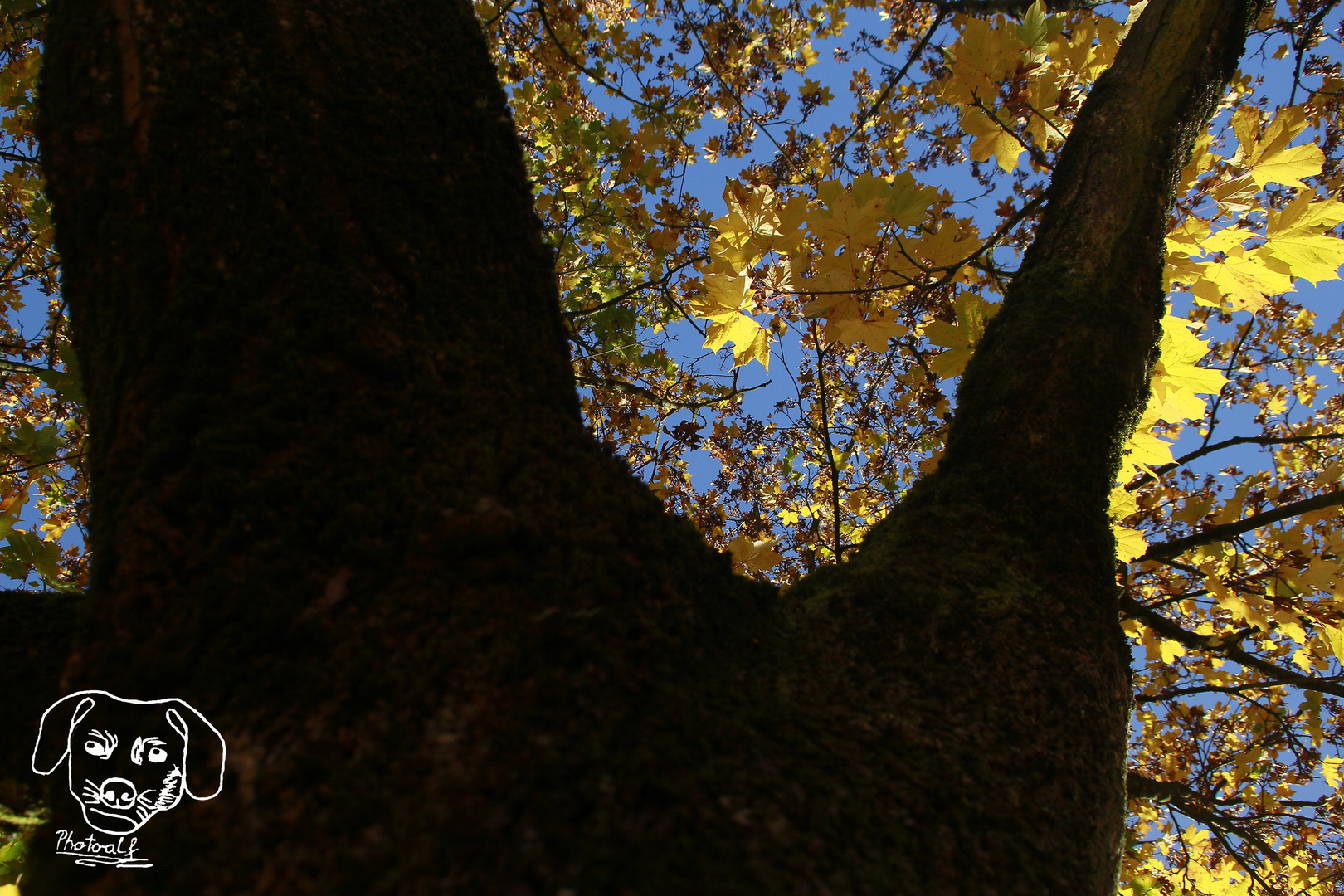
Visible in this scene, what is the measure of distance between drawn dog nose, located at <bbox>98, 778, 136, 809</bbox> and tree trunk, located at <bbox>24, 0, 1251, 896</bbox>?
62 millimetres

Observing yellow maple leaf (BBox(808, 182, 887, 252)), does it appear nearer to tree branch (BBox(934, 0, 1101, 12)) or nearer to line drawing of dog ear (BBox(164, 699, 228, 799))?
line drawing of dog ear (BBox(164, 699, 228, 799))

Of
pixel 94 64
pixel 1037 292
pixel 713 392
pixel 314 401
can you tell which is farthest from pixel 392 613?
pixel 713 392

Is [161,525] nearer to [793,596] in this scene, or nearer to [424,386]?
[424,386]

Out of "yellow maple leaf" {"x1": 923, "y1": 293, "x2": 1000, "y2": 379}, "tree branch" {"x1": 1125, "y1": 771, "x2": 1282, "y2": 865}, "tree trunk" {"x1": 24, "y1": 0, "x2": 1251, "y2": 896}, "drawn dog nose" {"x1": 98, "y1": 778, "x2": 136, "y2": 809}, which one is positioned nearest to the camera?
"tree trunk" {"x1": 24, "y1": 0, "x2": 1251, "y2": 896}

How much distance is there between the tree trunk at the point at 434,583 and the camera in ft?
1.91

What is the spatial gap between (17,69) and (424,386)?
549 cm

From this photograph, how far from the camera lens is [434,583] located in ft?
2.41

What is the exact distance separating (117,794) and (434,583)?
0.43m

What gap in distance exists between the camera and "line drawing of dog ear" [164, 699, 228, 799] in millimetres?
626

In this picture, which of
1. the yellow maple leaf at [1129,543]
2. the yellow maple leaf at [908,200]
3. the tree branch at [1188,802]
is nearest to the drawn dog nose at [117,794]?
the yellow maple leaf at [908,200]

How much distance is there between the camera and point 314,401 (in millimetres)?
854

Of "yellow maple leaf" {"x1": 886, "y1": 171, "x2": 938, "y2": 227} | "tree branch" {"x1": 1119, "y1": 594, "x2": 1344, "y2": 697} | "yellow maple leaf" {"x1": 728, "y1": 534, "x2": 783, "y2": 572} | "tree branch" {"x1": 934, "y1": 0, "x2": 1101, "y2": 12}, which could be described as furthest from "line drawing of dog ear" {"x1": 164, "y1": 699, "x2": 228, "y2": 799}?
"tree branch" {"x1": 934, "y1": 0, "x2": 1101, "y2": 12}

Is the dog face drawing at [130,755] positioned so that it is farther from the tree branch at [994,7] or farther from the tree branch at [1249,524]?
the tree branch at [994,7]

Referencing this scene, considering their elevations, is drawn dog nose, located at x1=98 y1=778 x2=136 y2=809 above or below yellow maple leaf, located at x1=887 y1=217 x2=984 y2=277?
below
